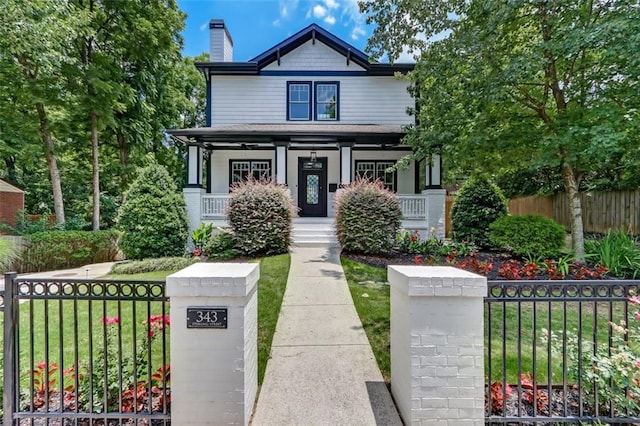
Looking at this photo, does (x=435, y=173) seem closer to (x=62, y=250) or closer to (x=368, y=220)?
(x=368, y=220)

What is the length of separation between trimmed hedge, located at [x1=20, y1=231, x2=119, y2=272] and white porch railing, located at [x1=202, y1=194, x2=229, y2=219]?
12.0ft

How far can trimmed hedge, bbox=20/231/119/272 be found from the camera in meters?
9.96

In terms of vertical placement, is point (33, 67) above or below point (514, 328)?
above

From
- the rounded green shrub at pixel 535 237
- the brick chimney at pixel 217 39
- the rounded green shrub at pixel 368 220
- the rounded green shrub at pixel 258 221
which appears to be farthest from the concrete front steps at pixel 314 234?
the brick chimney at pixel 217 39

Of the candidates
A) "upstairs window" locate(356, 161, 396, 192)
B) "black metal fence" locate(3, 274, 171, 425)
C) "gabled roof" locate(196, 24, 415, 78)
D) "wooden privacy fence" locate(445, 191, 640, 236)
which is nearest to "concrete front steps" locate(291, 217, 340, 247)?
"upstairs window" locate(356, 161, 396, 192)

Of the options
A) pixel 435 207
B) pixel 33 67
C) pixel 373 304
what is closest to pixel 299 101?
pixel 435 207

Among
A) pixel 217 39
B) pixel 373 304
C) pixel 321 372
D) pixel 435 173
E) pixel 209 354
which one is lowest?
pixel 321 372

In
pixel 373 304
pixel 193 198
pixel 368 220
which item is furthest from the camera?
pixel 193 198

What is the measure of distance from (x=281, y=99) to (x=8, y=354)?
13.0 meters

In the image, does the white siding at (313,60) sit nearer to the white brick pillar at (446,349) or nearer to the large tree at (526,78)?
the large tree at (526,78)

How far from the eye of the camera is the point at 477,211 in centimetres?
998

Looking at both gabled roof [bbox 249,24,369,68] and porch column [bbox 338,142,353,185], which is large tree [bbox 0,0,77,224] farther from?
porch column [bbox 338,142,353,185]

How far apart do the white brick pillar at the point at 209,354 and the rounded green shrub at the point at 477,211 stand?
9.04 m

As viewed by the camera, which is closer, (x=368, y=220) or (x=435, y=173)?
(x=368, y=220)
